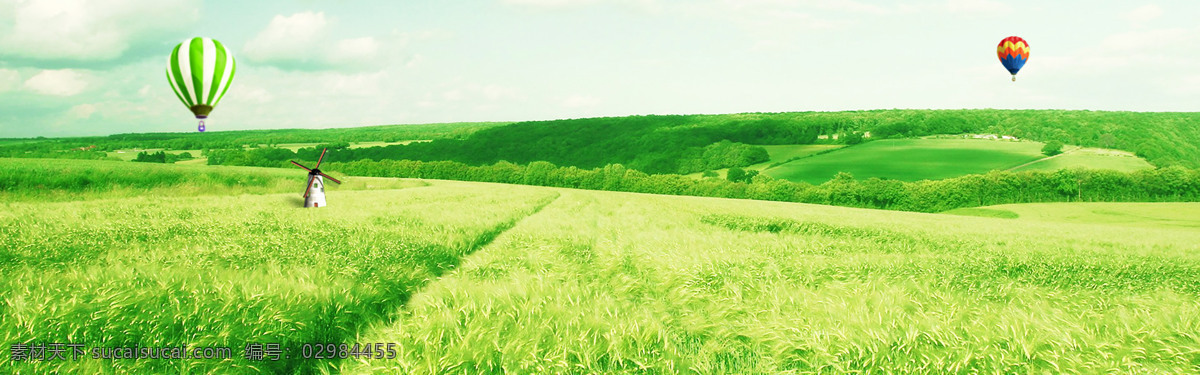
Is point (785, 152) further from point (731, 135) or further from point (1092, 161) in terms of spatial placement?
point (1092, 161)

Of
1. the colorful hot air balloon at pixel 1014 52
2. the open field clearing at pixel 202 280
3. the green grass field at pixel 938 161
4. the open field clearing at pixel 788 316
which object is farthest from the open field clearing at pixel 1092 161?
the open field clearing at pixel 202 280

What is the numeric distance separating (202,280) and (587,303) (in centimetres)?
340

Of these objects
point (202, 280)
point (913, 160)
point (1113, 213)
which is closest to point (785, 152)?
point (913, 160)

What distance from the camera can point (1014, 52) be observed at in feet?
138

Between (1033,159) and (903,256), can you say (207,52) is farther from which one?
(1033,159)

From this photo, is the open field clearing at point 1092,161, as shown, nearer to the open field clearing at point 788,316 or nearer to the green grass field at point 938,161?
the green grass field at point 938,161

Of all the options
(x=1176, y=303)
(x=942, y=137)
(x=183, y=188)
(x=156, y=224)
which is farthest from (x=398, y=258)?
(x=942, y=137)

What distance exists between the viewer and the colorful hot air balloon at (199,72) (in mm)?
13712

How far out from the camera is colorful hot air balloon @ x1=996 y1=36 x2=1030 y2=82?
42.0 metres

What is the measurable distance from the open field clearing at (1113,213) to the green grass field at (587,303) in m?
62.7

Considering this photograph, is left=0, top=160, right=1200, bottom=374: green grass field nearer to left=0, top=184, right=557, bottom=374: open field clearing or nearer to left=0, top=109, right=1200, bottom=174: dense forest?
left=0, top=184, right=557, bottom=374: open field clearing

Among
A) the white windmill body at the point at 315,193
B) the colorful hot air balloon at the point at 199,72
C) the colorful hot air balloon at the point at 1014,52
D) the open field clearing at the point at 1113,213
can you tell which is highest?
the colorful hot air balloon at the point at 1014,52

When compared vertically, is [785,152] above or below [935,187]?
above

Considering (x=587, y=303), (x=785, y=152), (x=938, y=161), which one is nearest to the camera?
(x=587, y=303)
